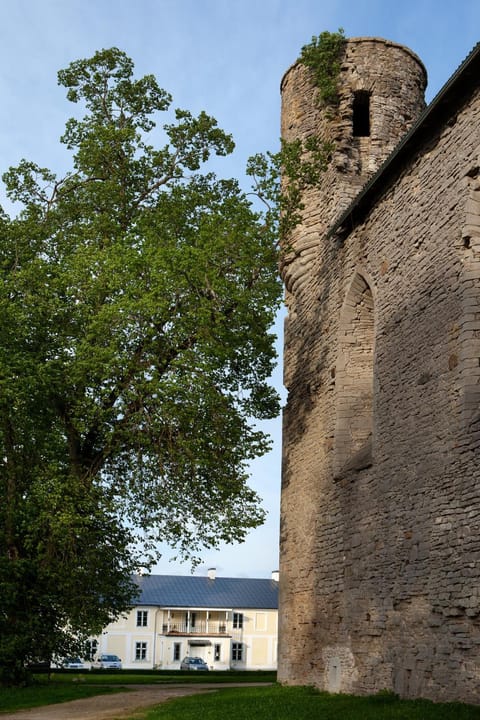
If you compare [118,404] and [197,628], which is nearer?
[118,404]

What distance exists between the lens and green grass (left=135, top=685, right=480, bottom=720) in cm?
985

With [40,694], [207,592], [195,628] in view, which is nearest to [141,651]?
[195,628]

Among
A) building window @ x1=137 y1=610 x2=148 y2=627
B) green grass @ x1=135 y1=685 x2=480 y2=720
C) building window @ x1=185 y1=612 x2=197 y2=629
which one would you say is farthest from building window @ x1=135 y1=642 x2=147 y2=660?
green grass @ x1=135 y1=685 x2=480 y2=720

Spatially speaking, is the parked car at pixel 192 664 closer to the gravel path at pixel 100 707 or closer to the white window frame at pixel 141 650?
the white window frame at pixel 141 650

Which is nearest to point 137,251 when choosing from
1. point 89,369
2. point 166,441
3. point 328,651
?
point 89,369

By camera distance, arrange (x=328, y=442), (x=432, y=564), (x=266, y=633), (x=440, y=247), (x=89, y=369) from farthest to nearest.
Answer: (x=266, y=633)
(x=89, y=369)
(x=328, y=442)
(x=440, y=247)
(x=432, y=564)

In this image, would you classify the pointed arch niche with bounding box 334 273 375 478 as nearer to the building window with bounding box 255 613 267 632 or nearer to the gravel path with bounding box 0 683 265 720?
the gravel path with bounding box 0 683 265 720

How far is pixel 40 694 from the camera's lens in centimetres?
1644

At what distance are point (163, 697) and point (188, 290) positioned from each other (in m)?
7.78

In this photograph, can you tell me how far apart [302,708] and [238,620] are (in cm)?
4375

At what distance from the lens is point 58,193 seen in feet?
70.7

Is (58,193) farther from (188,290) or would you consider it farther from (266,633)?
(266,633)

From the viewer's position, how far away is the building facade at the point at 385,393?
36.5 feet

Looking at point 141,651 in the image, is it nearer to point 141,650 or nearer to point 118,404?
point 141,650
